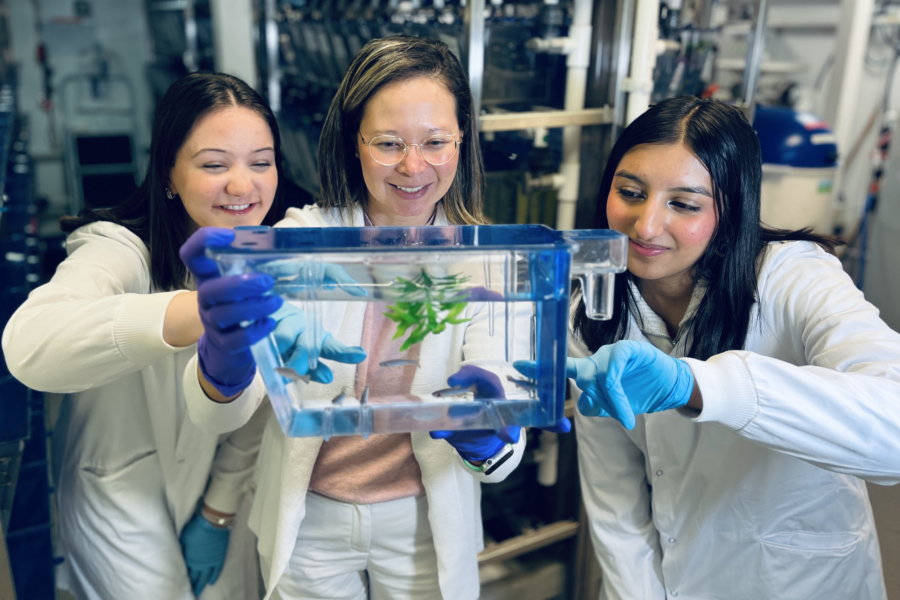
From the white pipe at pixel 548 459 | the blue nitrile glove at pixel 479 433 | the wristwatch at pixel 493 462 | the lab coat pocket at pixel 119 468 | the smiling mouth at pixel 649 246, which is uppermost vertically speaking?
the smiling mouth at pixel 649 246

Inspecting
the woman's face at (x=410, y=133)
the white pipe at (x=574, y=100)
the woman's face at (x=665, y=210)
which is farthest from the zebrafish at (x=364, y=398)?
the white pipe at (x=574, y=100)

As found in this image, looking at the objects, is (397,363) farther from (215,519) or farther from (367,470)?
(215,519)

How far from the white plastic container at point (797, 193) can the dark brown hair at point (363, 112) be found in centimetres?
244

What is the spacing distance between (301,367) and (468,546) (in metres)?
0.51

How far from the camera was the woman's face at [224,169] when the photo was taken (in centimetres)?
113

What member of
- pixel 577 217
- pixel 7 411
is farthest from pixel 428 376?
pixel 577 217

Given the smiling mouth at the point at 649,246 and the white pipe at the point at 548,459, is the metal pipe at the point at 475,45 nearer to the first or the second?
the smiling mouth at the point at 649,246

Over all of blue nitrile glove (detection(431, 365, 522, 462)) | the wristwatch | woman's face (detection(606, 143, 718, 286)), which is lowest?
the wristwatch

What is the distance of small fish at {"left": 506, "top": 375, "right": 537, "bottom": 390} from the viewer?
2.99 ft

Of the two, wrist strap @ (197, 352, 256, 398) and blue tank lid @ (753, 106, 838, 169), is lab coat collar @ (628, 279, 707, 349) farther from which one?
blue tank lid @ (753, 106, 838, 169)

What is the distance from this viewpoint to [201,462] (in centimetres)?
127

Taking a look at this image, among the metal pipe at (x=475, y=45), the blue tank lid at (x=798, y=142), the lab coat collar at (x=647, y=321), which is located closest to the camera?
the lab coat collar at (x=647, y=321)

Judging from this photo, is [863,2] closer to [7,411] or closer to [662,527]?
[662,527]

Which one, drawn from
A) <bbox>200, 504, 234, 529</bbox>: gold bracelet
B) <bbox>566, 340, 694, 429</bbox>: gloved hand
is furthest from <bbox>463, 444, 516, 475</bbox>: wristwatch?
<bbox>200, 504, 234, 529</bbox>: gold bracelet
